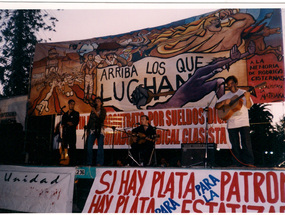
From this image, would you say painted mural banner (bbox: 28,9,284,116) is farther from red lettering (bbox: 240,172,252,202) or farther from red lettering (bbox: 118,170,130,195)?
red lettering (bbox: 118,170,130,195)

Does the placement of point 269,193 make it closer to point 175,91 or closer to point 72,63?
point 175,91

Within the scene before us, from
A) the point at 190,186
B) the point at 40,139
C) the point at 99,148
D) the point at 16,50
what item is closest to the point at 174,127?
the point at 99,148

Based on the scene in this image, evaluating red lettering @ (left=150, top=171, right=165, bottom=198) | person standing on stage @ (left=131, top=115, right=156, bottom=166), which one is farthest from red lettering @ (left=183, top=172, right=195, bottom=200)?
person standing on stage @ (left=131, top=115, right=156, bottom=166)

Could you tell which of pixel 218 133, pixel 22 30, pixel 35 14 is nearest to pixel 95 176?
pixel 218 133

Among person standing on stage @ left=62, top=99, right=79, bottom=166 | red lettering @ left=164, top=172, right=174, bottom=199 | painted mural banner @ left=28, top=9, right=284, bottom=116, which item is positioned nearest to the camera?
red lettering @ left=164, top=172, right=174, bottom=199

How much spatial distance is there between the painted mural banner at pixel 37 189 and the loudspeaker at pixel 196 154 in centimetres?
249

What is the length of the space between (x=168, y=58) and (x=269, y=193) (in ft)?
13.2

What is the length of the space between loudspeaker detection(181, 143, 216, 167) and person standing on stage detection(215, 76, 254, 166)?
468mm

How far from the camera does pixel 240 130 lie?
5.30 meters

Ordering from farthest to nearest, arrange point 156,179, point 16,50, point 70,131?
1. point 16,50
2. point 70,131
3. point 156,179

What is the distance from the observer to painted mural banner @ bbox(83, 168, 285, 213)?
367 centimetres

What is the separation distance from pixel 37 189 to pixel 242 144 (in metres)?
4.59

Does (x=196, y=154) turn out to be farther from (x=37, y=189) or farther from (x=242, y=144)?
(x=37, y=189)

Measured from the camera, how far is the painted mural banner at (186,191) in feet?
12.0
